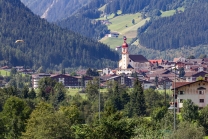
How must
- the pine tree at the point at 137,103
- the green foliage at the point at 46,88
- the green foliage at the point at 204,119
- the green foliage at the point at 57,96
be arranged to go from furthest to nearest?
1. the green foliage at the point at 46,88
2. the green foliage at the point at 57,96
3. the pine tree at the point at 137,103
4. the green foliage at the point at 204,119

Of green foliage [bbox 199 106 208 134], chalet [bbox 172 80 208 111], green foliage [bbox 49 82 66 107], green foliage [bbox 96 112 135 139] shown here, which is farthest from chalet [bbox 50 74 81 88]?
green foliage [bbox 96 112 135 139]

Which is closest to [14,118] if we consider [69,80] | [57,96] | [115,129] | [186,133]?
[115,129]

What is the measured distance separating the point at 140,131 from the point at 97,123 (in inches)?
104

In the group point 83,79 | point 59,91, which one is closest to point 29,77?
point 83,79

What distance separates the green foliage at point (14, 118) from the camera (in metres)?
56.5

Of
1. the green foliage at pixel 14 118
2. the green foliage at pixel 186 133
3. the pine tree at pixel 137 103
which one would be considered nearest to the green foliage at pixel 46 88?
the pine tree at pixel 137 103

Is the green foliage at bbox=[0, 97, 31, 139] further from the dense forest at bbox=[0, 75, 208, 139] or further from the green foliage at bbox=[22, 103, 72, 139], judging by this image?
the green foliage at bbox=[22, 103, 72, 139]

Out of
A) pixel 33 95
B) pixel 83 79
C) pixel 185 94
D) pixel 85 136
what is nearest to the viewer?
pixel 85 136

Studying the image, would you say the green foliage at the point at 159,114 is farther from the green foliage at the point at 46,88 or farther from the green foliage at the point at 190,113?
the green foliage at the point at 46,88

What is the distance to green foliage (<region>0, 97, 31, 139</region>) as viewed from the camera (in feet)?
→ 185

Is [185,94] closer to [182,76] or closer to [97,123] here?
[97,123]

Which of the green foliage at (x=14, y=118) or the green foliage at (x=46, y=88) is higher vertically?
the green foliage at (x=46, y=88)

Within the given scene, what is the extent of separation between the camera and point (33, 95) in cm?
9456

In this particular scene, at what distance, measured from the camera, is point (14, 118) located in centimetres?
5931
